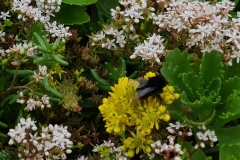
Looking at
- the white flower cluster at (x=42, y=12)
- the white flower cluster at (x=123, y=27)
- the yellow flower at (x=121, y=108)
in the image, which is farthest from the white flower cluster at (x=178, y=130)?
the white flower cluster at (x=42, y=12)

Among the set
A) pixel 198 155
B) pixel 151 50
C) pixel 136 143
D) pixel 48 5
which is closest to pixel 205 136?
pixel 198 155

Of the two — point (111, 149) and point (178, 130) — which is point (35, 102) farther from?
point (178, 130)

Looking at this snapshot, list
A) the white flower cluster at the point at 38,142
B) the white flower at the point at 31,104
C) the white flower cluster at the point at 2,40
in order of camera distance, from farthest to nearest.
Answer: the white flower cluster at the point at 2,40
the white flower at the point at 31,104
the white flower cluster at the point at 38,142

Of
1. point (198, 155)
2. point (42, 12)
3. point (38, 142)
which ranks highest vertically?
point (42, 12)

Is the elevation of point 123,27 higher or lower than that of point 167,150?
higher

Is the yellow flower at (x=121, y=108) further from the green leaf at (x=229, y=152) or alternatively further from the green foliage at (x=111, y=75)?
the green leaf at (x=229, y=152)

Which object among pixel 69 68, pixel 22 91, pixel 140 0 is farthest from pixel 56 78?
pixel 140 0

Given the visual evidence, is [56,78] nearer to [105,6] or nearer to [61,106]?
[61,106]
